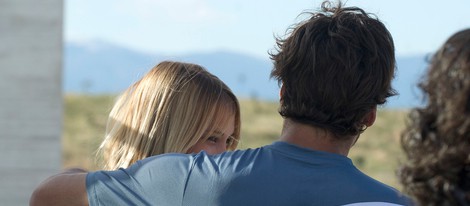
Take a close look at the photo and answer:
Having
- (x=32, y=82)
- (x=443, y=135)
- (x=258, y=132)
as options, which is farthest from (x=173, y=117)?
(x=258, y=132)

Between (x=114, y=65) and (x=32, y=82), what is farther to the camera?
(x=114, y=65)

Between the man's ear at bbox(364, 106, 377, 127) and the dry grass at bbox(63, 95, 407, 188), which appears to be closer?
the man's ear at bbox(364, 106, 377, 127)

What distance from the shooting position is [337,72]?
2342mm

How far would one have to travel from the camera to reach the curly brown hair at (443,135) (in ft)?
5.04

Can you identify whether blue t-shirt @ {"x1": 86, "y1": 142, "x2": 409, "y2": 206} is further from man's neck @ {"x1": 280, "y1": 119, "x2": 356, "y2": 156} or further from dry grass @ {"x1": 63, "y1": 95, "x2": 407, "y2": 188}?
dry grass @ {"x1": 63, "y1": 95, "x2": 407, "y2": 188}

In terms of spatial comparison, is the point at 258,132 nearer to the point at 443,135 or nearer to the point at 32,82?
the point at 32,82

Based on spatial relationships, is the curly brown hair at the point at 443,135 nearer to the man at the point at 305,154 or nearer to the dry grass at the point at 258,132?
the man at the point at 305,154

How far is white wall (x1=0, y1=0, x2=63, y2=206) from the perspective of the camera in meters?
6.00

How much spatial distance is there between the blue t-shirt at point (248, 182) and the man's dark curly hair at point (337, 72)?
0.29 ft

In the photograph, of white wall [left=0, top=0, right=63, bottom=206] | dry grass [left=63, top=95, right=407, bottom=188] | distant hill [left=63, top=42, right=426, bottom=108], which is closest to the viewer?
white wall [left=0, top=0, right=63, bottom=206]

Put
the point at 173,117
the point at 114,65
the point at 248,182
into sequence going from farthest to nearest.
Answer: the point at 114,65 → the point at 173,117 → the point at 248,182

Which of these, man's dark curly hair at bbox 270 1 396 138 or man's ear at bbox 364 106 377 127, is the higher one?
man's dark curly hair at bbox 270 1 396 138

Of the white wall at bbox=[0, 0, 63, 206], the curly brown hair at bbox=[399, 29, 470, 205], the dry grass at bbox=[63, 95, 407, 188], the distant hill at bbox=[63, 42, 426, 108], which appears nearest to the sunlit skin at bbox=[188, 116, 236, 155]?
the curly brown hair at bbox=[399, 29, 470, 205]

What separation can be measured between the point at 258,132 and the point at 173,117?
29.9 metres
